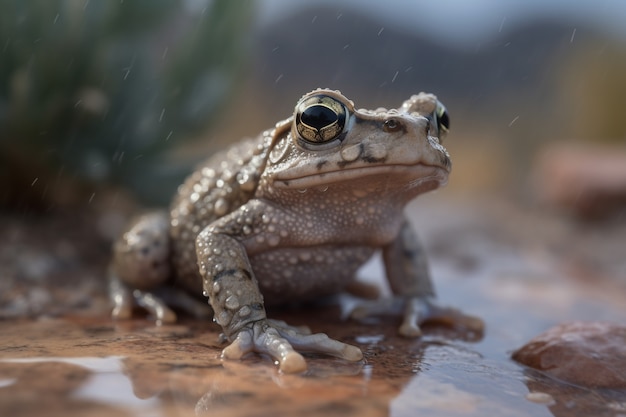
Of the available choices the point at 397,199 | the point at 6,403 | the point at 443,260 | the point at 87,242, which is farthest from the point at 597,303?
the point at 87,242

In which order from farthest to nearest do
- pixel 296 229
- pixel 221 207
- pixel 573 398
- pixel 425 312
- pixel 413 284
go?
pixel 413 284 → pixel 425 312 → pixel 221 207 → pixel 296 229 → pixel 573 398

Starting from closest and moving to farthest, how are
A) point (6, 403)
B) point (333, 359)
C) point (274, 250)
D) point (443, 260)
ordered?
point (6, 403), point (333, 359), point (274, 250), point (443, 260)

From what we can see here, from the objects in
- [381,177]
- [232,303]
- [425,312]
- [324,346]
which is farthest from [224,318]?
[425,312]

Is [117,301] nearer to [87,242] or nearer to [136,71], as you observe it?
[87,242]

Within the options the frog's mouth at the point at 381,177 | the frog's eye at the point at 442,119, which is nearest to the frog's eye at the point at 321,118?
the frog's mouth at the point at 381,177

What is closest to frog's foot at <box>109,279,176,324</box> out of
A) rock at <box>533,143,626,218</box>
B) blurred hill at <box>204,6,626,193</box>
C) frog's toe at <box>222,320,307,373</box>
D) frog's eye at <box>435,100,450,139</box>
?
frog's toe at <box>222,320,307,373</box>

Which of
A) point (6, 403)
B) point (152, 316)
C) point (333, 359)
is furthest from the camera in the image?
point (152, 316)

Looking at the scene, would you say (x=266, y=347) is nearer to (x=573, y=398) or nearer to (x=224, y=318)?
(x=224, y=318)
